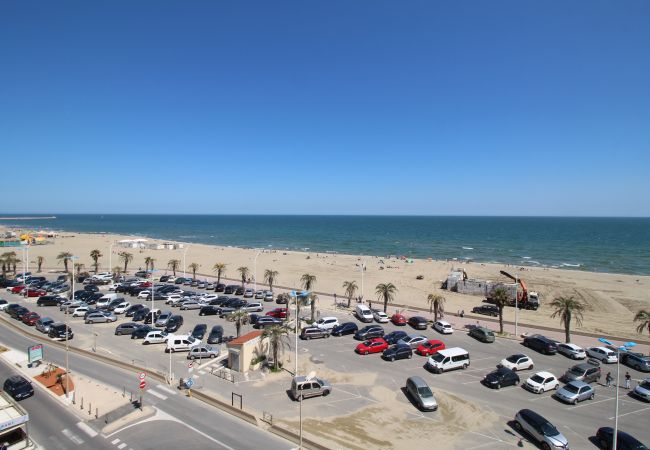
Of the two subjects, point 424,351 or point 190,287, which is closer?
point 424,351

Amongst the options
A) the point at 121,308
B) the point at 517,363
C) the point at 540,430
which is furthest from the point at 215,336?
the point at 540,430

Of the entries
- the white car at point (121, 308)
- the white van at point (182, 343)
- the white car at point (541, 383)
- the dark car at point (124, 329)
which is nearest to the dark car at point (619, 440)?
the white car at point (541, 383)

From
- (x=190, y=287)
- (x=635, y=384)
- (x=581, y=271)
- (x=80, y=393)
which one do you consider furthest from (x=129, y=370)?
(x=581, y=271)

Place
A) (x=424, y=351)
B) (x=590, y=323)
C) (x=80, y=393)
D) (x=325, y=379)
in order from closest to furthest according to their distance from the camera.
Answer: (x=80, y=393) → (x=325, y=379) → (x=424, y=351) → (x=590, y=323)

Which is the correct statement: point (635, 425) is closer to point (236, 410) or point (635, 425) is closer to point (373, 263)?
point (236, 410)

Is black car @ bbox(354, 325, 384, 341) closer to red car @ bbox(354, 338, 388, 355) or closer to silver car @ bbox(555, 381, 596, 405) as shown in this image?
red car @ bbox(354, 338, 388, 355)

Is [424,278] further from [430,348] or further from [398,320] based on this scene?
[430,348]

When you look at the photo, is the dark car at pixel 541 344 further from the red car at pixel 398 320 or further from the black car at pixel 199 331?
the black car at pixel 199 331
